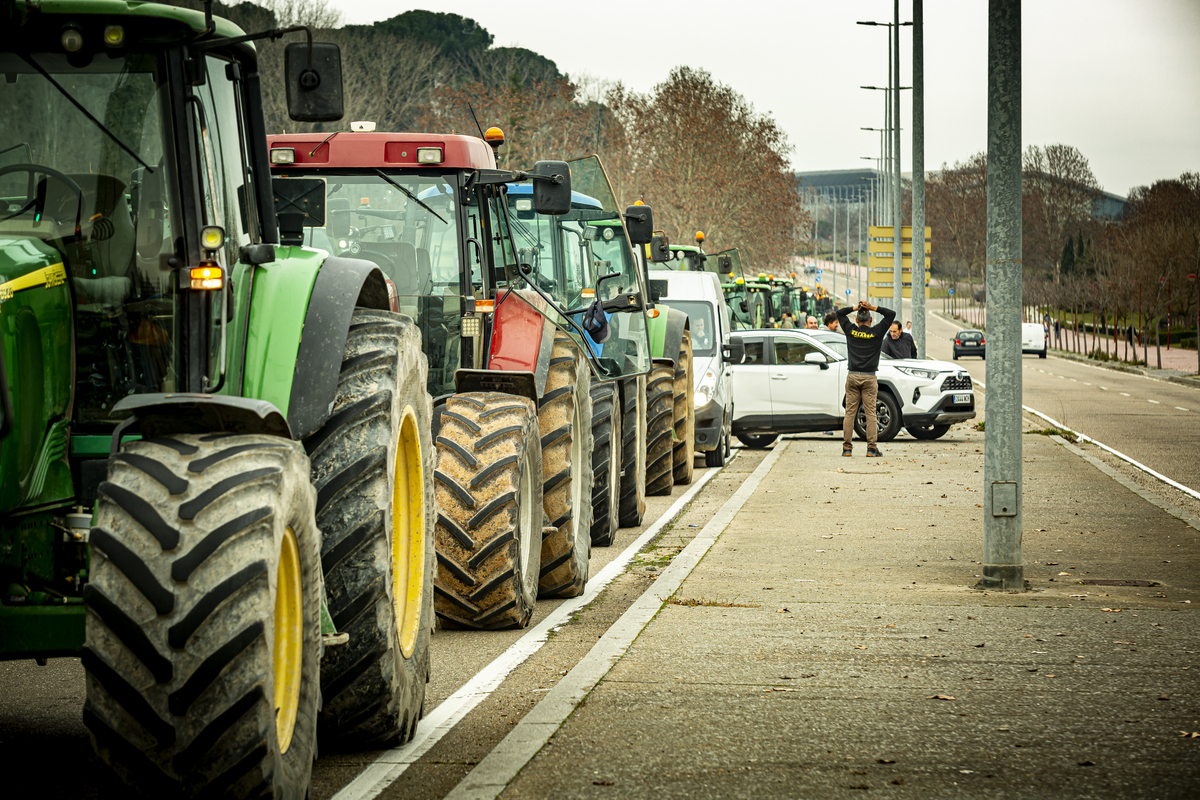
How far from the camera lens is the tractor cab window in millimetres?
4496

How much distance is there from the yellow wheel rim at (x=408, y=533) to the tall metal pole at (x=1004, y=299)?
191 inches

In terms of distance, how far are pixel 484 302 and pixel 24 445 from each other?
4.67m

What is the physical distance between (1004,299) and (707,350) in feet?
32.9

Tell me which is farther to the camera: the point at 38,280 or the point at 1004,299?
the point at 1004,299

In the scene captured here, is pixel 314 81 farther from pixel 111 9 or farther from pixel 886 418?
pixel 886 418

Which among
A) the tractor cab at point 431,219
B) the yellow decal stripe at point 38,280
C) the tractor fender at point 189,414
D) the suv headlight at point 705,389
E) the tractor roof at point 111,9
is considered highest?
the tractor roof at point 111,9

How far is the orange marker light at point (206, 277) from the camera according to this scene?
4.60m

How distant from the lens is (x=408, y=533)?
19.1 ft

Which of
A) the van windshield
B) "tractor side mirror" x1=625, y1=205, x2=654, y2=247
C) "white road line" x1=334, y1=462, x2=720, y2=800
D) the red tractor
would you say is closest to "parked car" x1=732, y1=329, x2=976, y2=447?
the van windshield

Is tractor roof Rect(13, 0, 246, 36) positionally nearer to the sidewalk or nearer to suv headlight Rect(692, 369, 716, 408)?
the sidewalk

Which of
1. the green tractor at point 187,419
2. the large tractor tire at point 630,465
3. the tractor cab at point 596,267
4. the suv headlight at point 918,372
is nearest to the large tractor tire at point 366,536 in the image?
the green tractor at point 187,419

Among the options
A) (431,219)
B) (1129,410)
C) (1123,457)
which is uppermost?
(431,219)

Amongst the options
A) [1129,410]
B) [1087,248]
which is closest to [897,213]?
[1129,410]

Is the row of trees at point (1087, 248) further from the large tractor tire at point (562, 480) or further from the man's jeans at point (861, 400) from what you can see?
the large tractor tire at point (562, 480)
